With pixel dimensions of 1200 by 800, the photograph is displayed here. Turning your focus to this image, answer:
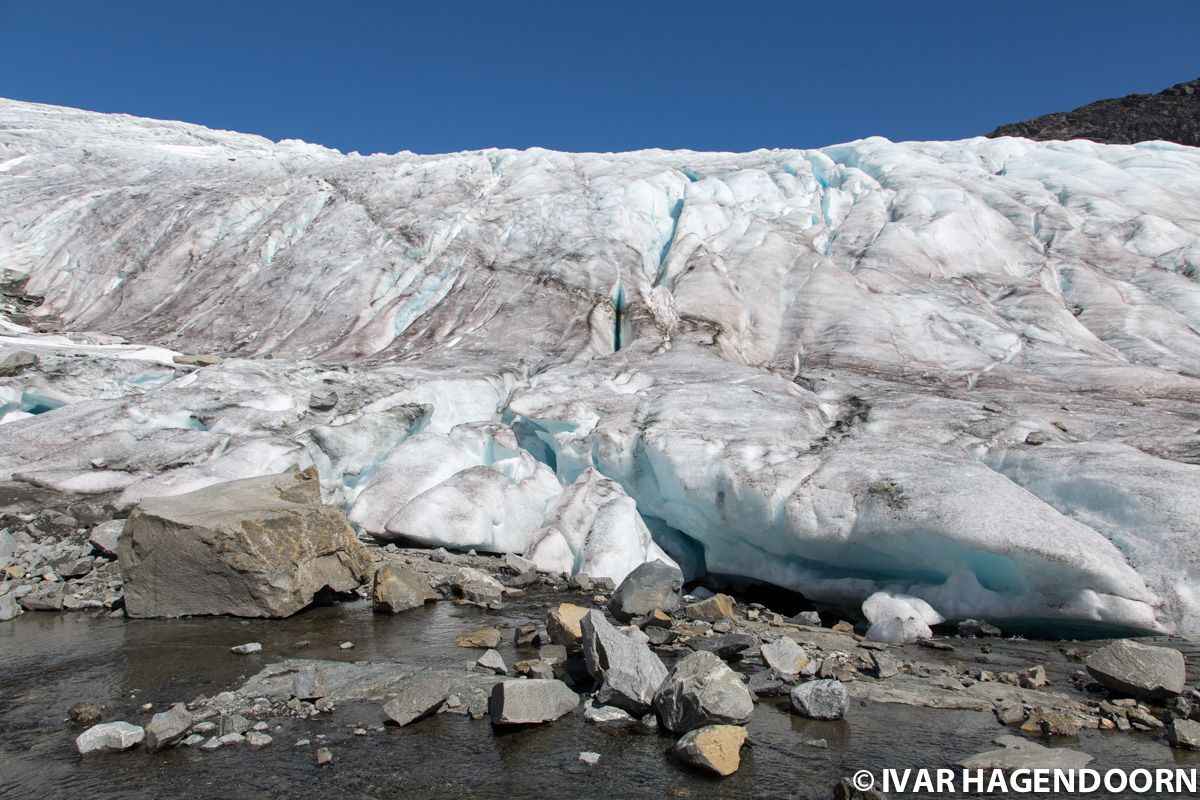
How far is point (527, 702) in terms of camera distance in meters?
6.62

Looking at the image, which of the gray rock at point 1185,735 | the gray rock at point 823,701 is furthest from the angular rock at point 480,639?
the gray rock at point 1185,735

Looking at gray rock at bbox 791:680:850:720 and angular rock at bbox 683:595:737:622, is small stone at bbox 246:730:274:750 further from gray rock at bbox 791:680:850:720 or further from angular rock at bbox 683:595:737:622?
angular rock at bbox 683:595:737:622

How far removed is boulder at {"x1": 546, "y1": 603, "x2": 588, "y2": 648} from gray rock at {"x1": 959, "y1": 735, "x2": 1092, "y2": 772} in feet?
13.1

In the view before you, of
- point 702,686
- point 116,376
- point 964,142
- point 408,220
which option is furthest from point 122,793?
point 964,142

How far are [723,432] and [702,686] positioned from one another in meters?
7.28

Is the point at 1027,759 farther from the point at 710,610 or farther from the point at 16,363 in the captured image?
the point at 16,363

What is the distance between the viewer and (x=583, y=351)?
67.2 feet

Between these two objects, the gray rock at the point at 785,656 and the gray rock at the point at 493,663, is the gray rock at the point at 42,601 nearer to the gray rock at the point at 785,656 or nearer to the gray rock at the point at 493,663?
the gray rock at the point at 493,663

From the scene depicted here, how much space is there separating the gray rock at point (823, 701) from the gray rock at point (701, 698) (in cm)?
55

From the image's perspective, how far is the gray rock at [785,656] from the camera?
26.2 ft

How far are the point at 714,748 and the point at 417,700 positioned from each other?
2651mm

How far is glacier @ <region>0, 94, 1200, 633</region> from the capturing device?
1119cm

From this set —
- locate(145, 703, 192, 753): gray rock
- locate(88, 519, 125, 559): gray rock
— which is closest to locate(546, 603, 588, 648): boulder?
locate(145, 703, 192, 753): gray rock

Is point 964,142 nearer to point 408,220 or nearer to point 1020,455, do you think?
point 408,220
